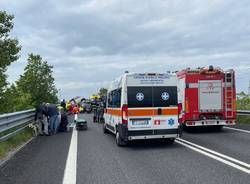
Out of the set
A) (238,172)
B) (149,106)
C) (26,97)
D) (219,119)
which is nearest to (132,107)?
(149,106)

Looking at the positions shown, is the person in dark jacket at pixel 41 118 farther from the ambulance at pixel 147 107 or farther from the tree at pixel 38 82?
the tree at pixel 38 82

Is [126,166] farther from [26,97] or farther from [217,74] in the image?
[26,97]

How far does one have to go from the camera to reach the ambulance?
11.7m

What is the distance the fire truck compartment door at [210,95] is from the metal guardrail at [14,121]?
7445 mm

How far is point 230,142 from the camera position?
1244cm

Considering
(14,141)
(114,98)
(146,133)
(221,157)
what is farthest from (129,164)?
(14,141)

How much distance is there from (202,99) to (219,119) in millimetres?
1113

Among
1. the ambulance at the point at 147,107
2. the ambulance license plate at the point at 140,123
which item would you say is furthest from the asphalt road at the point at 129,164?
the ambulance license plate at the point at 140,123

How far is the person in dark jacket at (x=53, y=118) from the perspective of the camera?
1670cm

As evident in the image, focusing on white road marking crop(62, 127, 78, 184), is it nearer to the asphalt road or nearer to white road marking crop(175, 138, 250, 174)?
the asphalt road

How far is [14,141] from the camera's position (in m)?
12.7

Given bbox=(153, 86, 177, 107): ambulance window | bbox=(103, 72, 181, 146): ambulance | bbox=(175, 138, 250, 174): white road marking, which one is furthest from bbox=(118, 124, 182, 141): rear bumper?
bbox=(153, 86, 177, 107): ambulance window

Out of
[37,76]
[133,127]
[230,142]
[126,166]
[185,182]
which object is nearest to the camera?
[185,182]

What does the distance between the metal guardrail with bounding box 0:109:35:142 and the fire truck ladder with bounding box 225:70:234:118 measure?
8.52 metres
